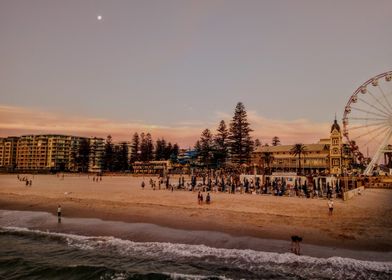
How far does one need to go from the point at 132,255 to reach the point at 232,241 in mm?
5241

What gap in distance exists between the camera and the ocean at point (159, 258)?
11961 millimetres

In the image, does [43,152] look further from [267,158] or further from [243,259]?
[243,259]

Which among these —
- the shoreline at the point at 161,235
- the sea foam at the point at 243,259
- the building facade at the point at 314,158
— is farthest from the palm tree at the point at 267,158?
the sea foam at the point at 243,259

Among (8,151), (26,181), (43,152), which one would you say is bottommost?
(26,181)

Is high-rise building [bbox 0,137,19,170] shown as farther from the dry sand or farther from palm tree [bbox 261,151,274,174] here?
the dry sand

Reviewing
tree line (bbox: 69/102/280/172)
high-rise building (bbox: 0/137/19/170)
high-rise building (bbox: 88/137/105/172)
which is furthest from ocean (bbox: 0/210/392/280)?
high-rise building (bbox: 0/137/19/170)

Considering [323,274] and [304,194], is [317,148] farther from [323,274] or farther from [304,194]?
[323,274]

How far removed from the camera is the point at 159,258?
1374cm

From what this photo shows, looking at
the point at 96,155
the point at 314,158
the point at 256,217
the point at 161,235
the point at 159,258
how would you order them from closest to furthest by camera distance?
the point at 159,258
the point at 161,235
the point at 256,217
the point at 314,158
the point at 96,155

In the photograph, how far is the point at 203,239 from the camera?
1633 centimetres

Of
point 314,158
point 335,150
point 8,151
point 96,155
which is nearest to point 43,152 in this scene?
point 96,155

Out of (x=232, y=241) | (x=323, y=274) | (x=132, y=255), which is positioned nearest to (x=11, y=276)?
(x=132, y=255)

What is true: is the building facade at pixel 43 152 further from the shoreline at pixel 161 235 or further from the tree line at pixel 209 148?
the shoreline at pixel 161 235

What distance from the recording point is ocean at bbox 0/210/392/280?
12.0 meters
